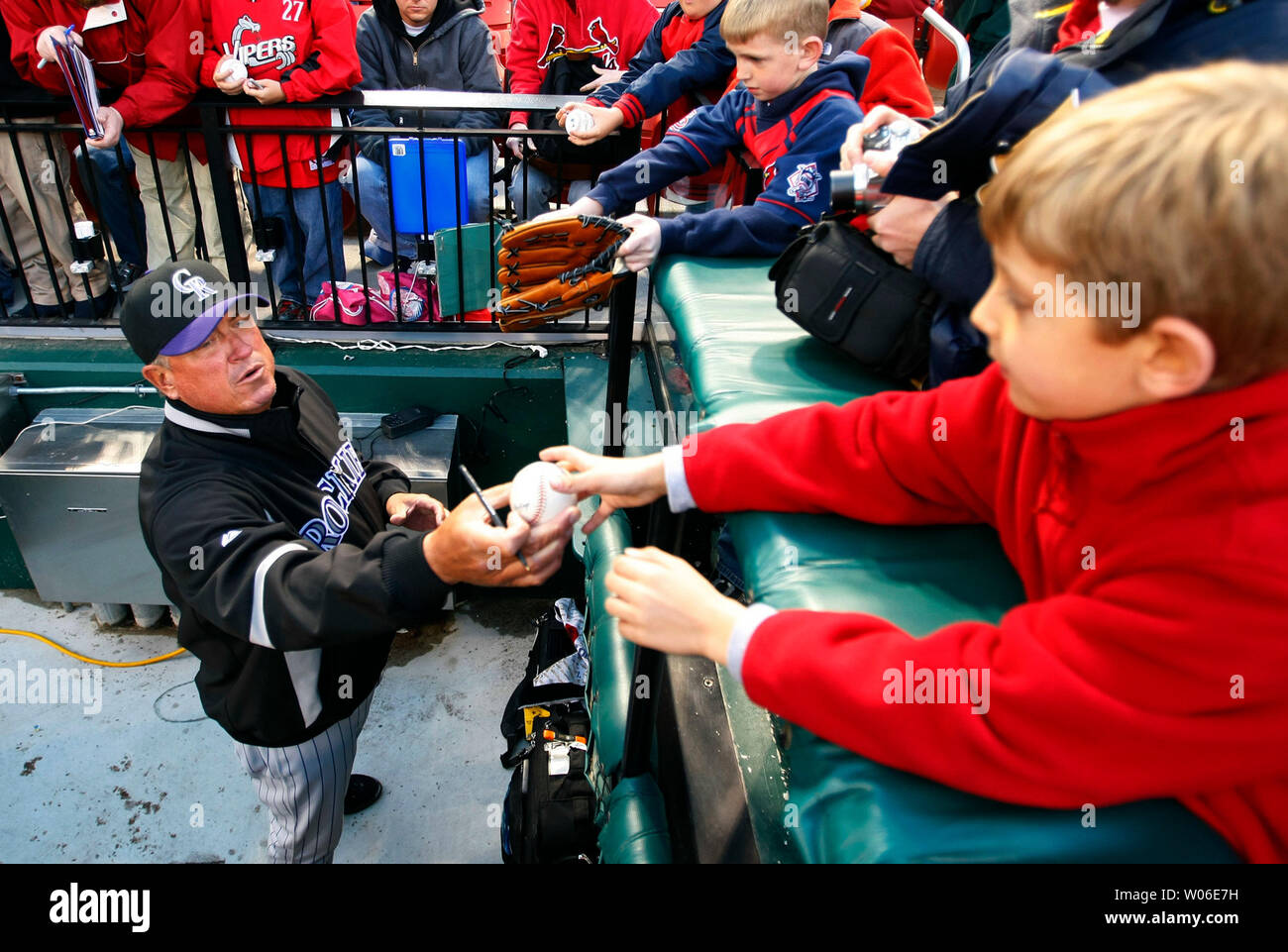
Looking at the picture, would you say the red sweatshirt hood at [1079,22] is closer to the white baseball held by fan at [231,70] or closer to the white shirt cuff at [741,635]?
the white shirt cuff at [741,635]

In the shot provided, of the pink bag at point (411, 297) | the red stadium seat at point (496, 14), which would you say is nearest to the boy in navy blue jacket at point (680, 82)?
the pink bag at point (411, 297)

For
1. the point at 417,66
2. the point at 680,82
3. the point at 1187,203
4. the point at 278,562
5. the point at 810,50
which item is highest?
the point at 1187,203

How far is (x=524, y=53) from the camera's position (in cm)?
436

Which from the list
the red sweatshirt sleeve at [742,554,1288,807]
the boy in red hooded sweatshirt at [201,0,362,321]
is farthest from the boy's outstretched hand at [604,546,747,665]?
the boy in red hooded sweatshirt at [201,0,362,321]

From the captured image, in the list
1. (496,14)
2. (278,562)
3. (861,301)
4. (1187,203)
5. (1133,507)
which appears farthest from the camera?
(496,14)

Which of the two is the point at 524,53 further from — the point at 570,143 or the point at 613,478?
the point at 613,478

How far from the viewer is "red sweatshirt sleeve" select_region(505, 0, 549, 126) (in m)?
4.27

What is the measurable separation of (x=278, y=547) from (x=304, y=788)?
0.86m

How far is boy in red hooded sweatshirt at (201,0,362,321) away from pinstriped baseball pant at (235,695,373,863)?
2.41 m

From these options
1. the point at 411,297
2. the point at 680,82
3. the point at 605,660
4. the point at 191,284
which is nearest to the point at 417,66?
the point at 411,297

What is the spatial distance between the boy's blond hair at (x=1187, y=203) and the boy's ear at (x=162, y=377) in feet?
5.56

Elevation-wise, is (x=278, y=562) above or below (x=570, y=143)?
below

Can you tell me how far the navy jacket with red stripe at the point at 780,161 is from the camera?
2.00 m
